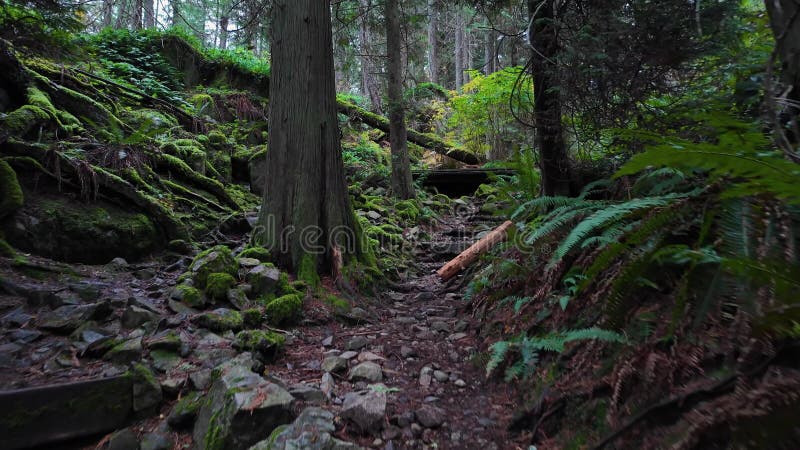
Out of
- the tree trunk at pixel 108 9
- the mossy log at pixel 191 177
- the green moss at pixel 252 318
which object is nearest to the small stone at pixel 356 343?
the green moss at pixel 252 318

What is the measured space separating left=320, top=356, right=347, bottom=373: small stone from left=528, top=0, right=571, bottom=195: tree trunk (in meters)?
3.15

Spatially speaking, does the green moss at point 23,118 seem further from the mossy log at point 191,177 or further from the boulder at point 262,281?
the boulder at point 262,281

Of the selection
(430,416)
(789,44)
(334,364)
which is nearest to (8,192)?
(334,364)

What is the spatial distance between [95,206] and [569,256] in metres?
5.40

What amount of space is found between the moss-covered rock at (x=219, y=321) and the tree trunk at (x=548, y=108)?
374 centimetres

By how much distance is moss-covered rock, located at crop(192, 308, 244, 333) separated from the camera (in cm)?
342

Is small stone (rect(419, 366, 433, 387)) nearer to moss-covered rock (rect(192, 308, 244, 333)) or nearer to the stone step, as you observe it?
moss-covered rock (rect(192, 308, 244, 333))

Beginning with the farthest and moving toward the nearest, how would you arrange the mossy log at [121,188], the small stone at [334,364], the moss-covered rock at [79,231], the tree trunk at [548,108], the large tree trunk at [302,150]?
the large tree trunk at [302,150] → the mossy log at [121,188] → the tree trunk at [548,108] → the moss-covered rock at [79,231] → the small stone at [334,364]

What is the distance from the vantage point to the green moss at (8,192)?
404cm

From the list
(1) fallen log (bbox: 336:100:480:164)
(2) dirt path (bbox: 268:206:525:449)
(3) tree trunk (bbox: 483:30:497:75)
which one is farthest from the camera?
(1) fallen log (bbox: 336:100:480:164)

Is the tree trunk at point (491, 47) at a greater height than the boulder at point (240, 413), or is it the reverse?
the tree trunk at point (491, 47)

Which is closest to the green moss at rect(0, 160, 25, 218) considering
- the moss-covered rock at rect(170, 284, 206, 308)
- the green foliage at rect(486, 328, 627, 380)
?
the moss-covered rock at rect(170, 284, 206, 308)

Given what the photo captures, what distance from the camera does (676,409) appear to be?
150cm

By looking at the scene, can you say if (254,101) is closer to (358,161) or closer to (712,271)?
(358,161)
